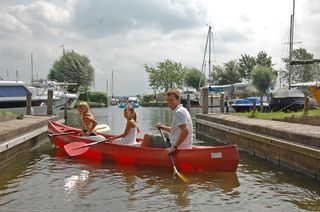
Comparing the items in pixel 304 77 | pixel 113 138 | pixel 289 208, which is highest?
pixel 304 77

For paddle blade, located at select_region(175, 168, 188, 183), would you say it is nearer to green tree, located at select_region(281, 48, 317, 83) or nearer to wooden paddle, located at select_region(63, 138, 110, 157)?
wooden paddle, located at select_region(63, 138, 110, 157)

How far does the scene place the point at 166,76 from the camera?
94.4m

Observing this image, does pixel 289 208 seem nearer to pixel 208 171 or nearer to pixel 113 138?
pixel 208 171

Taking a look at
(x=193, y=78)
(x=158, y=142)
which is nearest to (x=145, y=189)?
(x=158, y=142)

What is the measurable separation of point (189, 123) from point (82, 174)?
327 centimetres

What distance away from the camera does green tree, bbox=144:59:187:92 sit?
310 feet

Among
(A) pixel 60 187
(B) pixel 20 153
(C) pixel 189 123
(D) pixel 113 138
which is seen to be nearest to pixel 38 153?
(B) pixel 20 153

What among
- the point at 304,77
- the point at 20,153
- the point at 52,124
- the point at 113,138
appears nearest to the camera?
the point at 113,138

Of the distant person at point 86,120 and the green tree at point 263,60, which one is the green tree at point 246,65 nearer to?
the green tree at point 263,60

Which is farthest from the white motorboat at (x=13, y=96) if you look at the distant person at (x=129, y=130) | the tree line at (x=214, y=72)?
the tree line at (x=214, y=72)

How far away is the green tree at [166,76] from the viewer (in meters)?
94.4

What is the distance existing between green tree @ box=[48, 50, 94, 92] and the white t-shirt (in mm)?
71132

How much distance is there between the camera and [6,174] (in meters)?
11.9

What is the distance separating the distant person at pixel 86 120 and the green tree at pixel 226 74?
81965 mm
